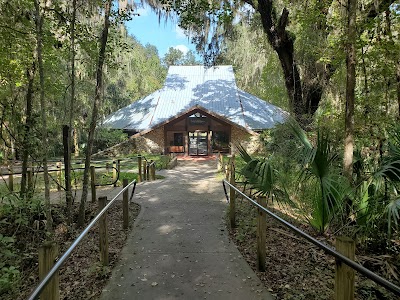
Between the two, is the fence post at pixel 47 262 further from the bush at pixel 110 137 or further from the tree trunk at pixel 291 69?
the bush at pixel 110 137

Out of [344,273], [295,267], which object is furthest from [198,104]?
[344,273]

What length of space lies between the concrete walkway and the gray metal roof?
17.4 meters

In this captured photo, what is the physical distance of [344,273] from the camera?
206 centimetres

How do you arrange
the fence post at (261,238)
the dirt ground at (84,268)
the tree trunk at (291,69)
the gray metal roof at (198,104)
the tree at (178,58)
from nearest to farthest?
the dirt ground at (84,268) → the fence post at (261,238) → the tree trunk at (291,69) → the gray metal roof at (198,104) → the tree at (178,58)

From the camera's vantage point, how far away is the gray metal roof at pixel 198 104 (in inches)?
949

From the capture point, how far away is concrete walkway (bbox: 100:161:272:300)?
3.26 m

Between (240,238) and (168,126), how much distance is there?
20333 mm

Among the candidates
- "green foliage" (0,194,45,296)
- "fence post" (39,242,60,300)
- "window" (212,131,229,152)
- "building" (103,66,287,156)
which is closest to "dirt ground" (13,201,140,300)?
"green foliage" (0,194,45,296)

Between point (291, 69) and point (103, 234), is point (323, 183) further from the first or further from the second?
point (291, 69)

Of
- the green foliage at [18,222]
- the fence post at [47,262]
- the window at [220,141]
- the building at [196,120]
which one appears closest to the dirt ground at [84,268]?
the green foliage at [18,222]

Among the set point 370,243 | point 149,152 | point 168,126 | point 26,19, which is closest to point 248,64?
point 168,126

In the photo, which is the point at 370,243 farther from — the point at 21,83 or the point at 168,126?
the point at 168,126

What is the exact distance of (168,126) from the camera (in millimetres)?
24734

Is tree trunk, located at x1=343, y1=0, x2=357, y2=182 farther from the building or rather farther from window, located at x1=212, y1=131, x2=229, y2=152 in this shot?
window, located at x1=212, y1=131, x2=229, y2=152
